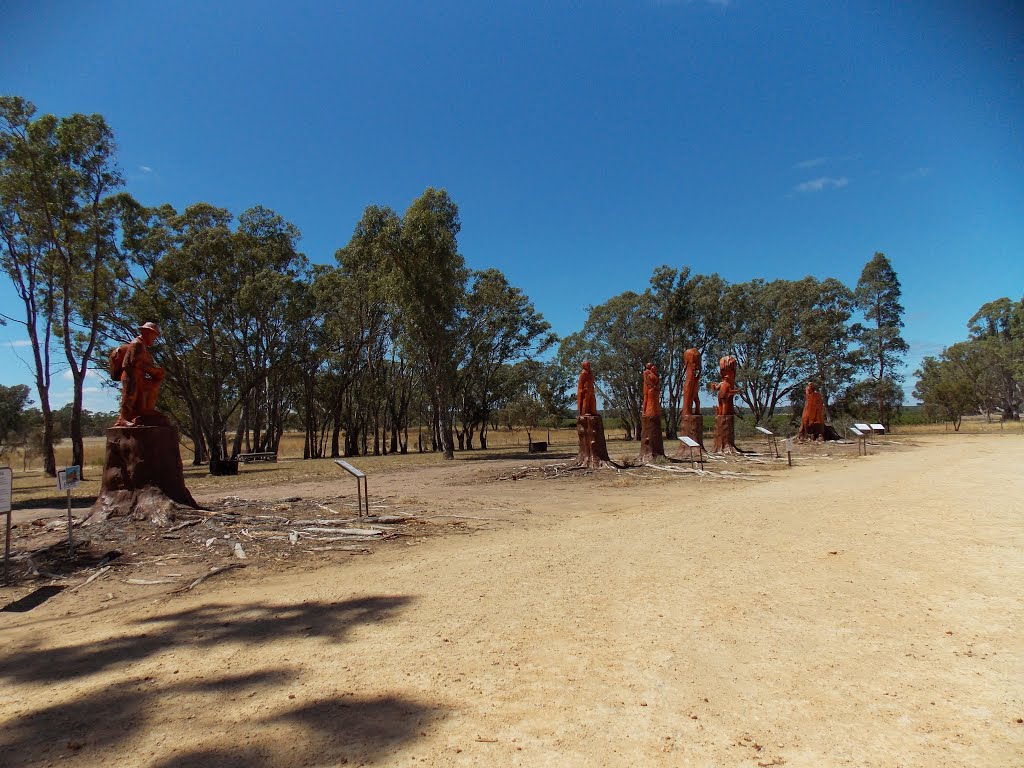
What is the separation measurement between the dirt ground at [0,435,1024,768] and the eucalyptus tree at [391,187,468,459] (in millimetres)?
20859

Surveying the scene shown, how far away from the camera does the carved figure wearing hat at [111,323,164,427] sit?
9.37m

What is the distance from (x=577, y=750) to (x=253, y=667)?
7.81 feet

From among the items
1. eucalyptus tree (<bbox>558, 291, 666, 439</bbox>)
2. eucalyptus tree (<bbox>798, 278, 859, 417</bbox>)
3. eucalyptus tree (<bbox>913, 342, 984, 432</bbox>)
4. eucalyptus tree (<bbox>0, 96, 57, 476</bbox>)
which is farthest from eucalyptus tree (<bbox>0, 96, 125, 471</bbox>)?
eucalyptus tree (<bbox>913, 342, 984, 432</bbox>)

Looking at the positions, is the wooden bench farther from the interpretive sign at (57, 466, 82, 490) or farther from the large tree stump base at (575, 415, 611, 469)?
the interpretive sign at (57, 466, 82, 490)

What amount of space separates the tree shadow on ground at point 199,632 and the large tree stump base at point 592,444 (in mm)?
13198

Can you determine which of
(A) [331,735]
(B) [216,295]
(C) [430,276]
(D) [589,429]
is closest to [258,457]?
(B) [216,295]

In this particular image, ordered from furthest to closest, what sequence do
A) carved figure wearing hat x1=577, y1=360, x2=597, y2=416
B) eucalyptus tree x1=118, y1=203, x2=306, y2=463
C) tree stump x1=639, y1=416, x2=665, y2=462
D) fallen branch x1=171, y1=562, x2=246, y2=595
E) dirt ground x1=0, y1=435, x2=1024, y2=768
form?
eucalyptus tree x1=118, y1=203, x2=306, y2=463 → tree stump x1=639, y1=416, x2=665, y2=462 → carved figure wearing hat x1=577, y1=360, x2=597, y2=416 → fallen branch x1=171, y1=562, x2=246, y2=595 → dirt ground x1=0, y1=435, x2=1024, y2=768

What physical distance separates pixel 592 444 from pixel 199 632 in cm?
1447

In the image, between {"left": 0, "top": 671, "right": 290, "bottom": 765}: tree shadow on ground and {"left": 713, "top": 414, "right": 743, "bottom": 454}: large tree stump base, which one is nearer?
{"left": 0, "top": 671, "right": 290, "bottom": 765}: tree shadow on ground

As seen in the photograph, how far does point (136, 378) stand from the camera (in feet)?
30.9

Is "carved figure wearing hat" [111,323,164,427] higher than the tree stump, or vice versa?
"carved figure wearing hat" [111,323,164,427]

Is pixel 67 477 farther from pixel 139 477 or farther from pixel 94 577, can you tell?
pixel 139 477

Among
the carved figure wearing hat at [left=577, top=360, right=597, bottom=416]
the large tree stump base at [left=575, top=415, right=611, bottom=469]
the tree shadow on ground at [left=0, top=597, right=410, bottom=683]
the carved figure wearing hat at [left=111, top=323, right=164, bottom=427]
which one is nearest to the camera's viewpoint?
the tree shadow on ground at [left=0, top=597, right=410, bottom=683]

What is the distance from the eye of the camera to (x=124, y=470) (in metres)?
9.00
